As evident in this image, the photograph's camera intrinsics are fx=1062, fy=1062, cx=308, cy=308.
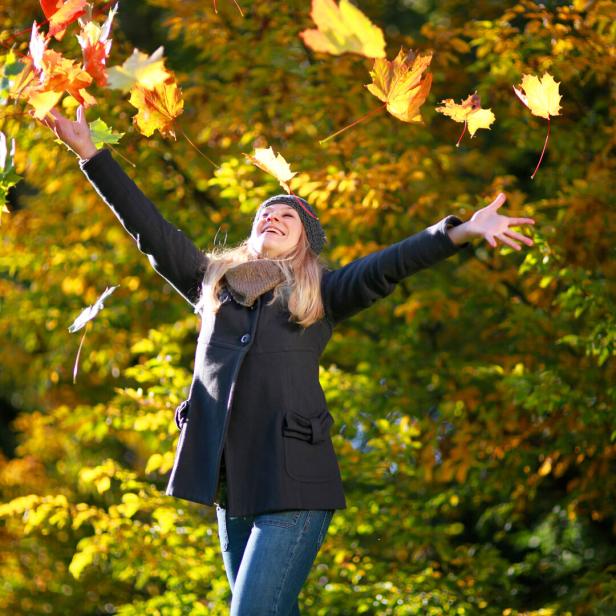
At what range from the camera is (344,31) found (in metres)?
2.14

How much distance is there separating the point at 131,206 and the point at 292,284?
430 mm

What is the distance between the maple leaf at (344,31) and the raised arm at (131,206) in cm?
58

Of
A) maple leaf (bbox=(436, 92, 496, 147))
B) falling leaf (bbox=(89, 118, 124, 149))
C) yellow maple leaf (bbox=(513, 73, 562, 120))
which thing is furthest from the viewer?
maple leaf (bbox=(436, 92, 496, 147))

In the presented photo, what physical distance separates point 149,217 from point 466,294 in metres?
2.66

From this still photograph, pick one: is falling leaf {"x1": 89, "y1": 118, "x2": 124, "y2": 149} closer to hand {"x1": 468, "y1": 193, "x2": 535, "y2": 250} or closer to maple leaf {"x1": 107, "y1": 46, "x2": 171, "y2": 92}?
maple leaf {"x1": 107, "y1": 46, "x2": 171, "y2": 92}

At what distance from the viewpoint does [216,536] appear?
4.42 metres

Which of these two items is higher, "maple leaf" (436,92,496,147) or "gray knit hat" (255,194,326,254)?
"maple leaf" (436,92,496,147)

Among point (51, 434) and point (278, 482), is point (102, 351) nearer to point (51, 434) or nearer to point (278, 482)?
point (51, 434)

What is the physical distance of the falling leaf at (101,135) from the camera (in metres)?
2.51

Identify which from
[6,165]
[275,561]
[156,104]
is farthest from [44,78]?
[275,561]

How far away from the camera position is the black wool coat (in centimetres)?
240

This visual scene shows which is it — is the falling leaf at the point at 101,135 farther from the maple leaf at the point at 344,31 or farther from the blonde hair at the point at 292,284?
the maple leaf at the point at 344,31

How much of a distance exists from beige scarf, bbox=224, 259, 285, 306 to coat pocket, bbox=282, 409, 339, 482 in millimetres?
309

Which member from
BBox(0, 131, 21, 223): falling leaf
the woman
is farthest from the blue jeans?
BBox(0, 131, 21, 223): falling leaf
